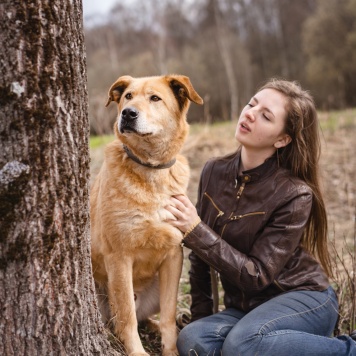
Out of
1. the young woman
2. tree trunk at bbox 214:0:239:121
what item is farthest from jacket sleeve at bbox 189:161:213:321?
tree trunk at bbox 214:0:239:121

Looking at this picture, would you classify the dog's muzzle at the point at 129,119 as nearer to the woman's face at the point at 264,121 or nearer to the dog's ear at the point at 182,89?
the dog's ear at the point at 182,89

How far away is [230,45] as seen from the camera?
26.1 meters

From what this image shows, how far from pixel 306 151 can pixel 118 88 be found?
130 cm

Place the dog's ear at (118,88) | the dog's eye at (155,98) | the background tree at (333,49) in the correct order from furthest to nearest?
the background tree at (333,49)
the dog's ear at (118,88)
the dog's eye at (155,98)


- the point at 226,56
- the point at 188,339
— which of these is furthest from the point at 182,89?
the point at 226,56

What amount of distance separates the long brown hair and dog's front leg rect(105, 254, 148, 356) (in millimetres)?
1114

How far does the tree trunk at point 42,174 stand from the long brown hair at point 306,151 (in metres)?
1.36

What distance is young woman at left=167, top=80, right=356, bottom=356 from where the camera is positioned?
2.46 meters

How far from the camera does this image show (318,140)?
2.84m

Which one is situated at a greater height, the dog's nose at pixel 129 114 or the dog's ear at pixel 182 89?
the dog's ear at pixel 182 89

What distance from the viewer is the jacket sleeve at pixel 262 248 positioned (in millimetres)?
2527

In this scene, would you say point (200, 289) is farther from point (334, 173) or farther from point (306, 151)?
point (334, 173)

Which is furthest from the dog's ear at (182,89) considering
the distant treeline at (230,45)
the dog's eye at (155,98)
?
the distant treeline at (230,45)

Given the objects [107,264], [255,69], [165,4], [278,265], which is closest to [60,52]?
[107,264]
